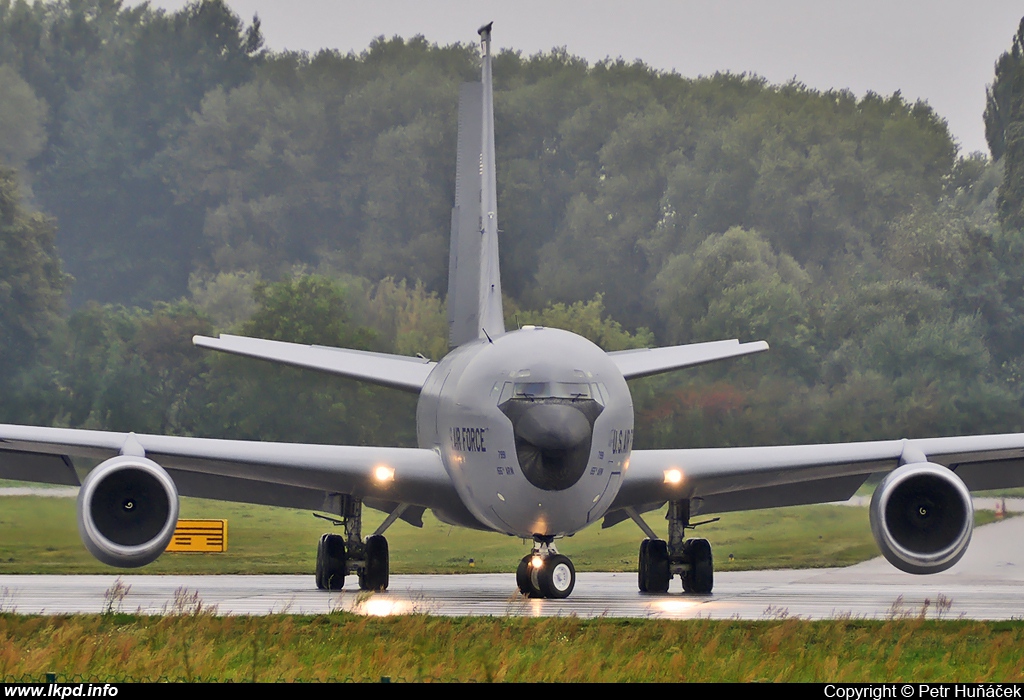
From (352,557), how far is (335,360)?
8.70ft

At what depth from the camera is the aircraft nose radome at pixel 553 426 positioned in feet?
57.9

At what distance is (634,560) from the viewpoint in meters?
29.0

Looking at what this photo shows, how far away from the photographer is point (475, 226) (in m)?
24.0

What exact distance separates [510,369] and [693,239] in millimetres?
32926

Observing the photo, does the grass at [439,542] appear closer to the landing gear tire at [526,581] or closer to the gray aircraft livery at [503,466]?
the gray aircraft livery at [503,466]

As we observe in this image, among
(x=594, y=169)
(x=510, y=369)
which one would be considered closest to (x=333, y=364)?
(x=510, y=369)

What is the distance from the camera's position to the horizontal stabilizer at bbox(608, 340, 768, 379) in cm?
2134

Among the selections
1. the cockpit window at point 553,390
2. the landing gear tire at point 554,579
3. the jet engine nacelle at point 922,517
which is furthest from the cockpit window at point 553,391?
the jet engine nacelle at point 922,517

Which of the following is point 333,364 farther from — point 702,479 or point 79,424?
point 79,424

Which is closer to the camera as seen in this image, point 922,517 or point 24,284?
point 922,517

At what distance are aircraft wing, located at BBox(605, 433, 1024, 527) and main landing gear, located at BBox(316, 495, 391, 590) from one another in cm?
320

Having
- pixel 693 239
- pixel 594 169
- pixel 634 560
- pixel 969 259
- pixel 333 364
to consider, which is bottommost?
pixel 634 560

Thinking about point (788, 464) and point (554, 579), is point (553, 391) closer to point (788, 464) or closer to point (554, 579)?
point (554, 579)

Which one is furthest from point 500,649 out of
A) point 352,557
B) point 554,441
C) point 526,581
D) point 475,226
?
Result: point 475,226
